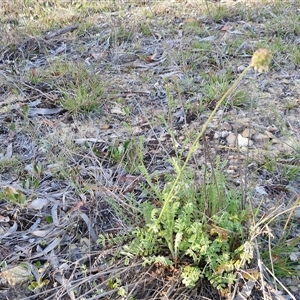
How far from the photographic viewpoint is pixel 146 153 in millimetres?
2146

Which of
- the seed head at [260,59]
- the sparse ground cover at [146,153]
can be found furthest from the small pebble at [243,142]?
the seed head at [260,59]

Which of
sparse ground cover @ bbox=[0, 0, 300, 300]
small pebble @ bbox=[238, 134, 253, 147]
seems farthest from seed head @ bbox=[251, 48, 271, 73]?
small pebble @ bbox=[238, 134, 253, 147]

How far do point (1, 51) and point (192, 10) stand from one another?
1.51 meters

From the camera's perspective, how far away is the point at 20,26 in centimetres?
340

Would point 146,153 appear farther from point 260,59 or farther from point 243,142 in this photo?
point 260,59

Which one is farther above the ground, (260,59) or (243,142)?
(260,59)

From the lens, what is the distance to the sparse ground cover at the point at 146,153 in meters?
1.46

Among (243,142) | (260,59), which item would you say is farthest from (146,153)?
(260,59)

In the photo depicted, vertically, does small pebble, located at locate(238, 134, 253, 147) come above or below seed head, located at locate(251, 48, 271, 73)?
below

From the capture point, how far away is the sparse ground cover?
57.6 inches

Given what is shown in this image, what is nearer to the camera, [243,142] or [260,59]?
[260,59]

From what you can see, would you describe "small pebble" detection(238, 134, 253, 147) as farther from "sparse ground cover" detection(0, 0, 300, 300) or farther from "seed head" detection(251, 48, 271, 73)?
"seed head" detection(251, 48, 271, 73)

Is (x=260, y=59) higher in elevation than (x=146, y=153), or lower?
higher

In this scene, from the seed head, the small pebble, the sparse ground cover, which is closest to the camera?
the seed head
